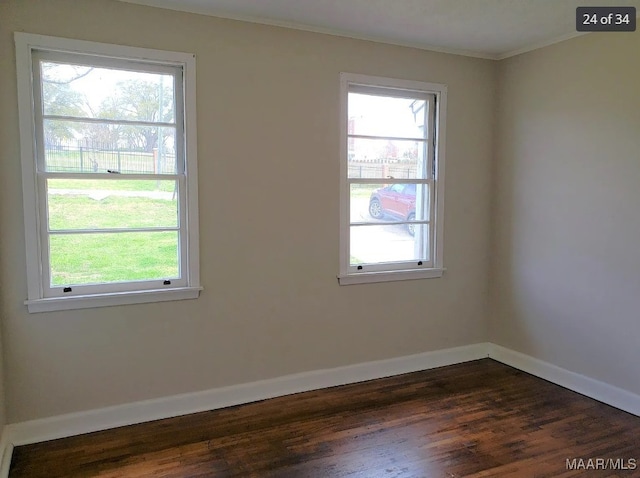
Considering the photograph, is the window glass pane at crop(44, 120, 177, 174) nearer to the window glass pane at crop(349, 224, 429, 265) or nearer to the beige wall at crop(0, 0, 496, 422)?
the beige wall at crop(0, 0, 496, 422)

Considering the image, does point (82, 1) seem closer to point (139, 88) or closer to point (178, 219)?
point (139, 88)

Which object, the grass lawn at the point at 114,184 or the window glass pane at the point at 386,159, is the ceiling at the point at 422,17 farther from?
the grass lawn at the point at 114,184

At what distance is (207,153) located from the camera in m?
3.02

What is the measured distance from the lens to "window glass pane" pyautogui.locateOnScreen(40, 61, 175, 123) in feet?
8.80

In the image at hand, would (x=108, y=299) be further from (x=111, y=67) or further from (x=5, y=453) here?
(x=111, y=67)

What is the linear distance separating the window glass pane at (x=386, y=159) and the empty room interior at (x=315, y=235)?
2 centimetres

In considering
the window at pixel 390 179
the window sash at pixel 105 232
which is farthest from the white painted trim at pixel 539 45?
the window sash at pixel 105 232

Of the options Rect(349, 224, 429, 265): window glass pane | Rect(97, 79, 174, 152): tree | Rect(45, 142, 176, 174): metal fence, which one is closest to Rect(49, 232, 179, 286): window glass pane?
Rect(45, 142, 176, 174): metal fence

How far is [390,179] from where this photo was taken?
3.70 metres

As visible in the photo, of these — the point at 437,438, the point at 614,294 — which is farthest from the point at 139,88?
the point at 614,294

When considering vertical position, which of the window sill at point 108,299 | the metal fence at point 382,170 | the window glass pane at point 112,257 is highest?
the metal fence at point 382,170

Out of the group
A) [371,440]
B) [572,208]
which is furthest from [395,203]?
[371,440]

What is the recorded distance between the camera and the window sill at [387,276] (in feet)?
11.6

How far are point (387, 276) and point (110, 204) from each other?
2.02 meters
